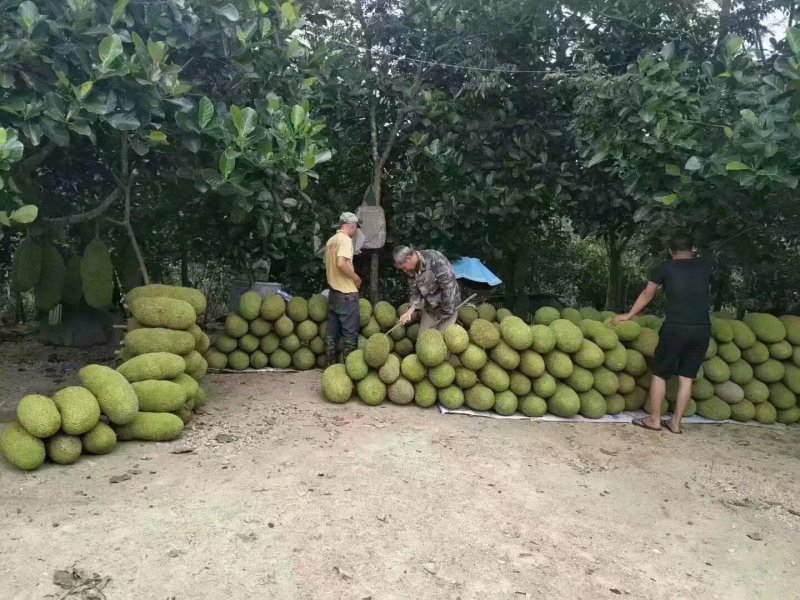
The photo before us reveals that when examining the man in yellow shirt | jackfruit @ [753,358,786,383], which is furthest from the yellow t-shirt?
jackfruit @ [753,358,786,383]

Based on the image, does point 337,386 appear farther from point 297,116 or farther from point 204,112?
point 204,112

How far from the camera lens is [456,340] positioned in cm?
483

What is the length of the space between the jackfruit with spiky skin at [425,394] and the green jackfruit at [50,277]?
142 inches

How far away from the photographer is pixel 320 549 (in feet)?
9.02

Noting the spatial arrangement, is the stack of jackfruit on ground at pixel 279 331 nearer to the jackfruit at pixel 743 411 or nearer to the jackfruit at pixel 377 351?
the jackfruit at pixel 377 351

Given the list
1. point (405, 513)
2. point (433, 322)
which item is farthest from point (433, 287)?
point (405, 513)

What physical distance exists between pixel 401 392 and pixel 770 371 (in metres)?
3.17

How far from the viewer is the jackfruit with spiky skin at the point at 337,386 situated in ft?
16.1

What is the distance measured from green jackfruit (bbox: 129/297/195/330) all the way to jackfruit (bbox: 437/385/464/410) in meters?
2.08

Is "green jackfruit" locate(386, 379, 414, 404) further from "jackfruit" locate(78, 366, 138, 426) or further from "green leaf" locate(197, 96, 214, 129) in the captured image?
"green leaf" locate(197, 96, 214, 129)

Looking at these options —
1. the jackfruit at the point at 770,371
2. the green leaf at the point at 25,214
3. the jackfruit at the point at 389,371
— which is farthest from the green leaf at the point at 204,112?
the jackfruit at the point at 770,371

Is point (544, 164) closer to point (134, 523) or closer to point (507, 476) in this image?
point (507, 476)

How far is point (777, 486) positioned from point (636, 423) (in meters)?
1.20

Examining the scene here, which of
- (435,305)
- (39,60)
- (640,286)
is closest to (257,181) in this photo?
(39,60)
